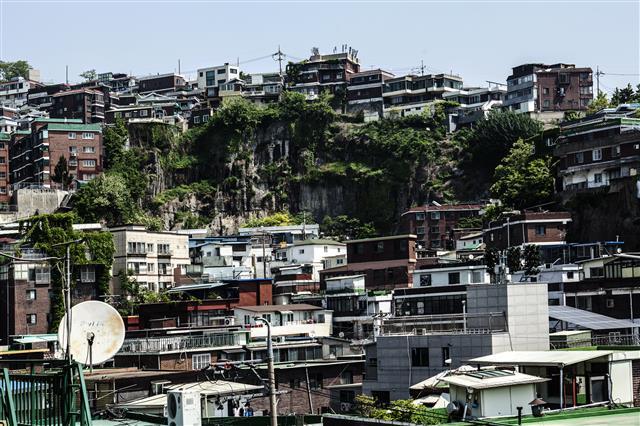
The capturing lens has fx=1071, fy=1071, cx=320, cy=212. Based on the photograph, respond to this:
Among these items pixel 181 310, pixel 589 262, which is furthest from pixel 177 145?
pixel 589 262

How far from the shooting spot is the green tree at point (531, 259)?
59.1 metres

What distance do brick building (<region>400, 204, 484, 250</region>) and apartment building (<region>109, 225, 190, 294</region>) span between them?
843 inches

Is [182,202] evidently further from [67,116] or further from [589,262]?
[589,262]

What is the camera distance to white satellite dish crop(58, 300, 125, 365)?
70.2 ft

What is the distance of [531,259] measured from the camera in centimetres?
5966

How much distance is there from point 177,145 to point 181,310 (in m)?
55.1

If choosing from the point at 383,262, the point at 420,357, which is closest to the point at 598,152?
the point at 383,262

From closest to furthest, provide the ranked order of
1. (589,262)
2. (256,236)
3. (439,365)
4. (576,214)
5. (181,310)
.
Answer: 1. (439,365)
2. (589,262)
3. (181,310)
4. (576,214)
5. (256,236)

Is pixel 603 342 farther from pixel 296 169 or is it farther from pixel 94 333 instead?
pixel 296 169

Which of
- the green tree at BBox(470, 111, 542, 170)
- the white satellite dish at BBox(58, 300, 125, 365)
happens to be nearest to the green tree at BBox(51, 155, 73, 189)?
the green tree at BBox(470, 111, 542, 170)

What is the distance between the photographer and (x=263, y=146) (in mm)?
119438

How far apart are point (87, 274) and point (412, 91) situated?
56.7 metres

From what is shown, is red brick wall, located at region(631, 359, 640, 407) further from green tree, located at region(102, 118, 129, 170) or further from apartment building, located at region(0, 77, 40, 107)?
apartment building, located at region(0, 77, 40, 107)

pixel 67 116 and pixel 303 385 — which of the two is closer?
pixel 303 385
